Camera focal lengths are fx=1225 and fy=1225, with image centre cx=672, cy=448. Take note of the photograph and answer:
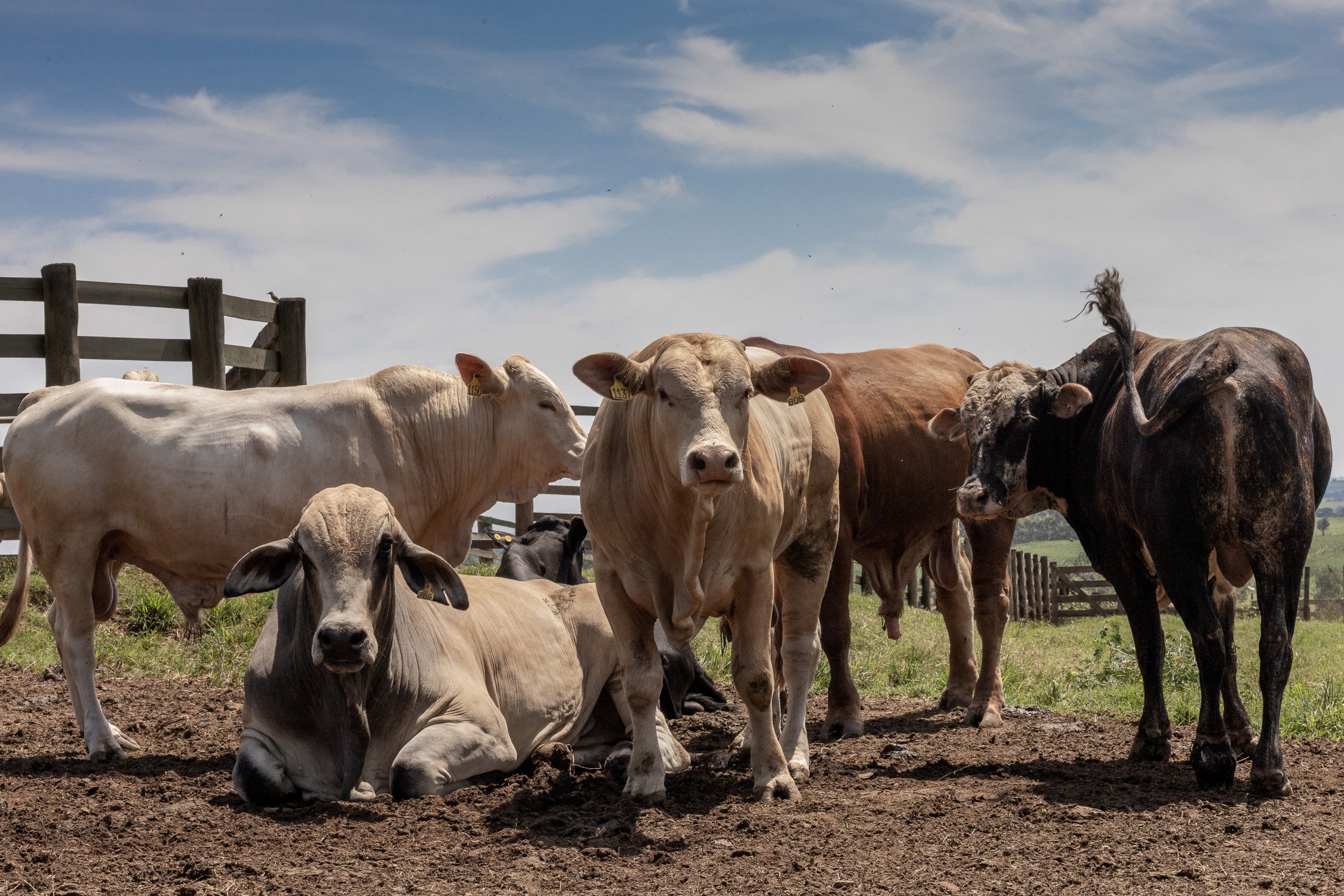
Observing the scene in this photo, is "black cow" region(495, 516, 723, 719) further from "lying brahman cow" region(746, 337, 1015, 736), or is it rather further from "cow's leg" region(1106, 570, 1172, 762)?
"cow's leg" region(1106, 570, 1172, 762)

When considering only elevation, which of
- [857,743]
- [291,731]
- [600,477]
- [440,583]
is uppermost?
[600,477]

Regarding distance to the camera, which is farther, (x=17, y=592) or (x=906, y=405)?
(x=906, y=405)

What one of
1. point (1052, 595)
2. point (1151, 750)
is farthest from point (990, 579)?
point (1052, 595)

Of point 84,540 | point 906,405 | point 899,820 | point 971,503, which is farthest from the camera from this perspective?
point 906,405

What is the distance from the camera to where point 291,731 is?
195 inches

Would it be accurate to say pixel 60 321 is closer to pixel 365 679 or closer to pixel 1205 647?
pixel 365 679

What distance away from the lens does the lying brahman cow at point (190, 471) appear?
618 centimetres

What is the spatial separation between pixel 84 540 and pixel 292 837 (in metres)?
2.66

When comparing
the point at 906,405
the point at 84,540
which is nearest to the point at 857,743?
the point at 906,405

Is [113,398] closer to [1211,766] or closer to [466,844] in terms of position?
[466,844]

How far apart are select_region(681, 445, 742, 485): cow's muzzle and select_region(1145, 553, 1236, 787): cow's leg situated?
76.2 inches

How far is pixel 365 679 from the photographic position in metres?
4.96

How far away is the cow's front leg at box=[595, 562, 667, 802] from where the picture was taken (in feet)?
16.1

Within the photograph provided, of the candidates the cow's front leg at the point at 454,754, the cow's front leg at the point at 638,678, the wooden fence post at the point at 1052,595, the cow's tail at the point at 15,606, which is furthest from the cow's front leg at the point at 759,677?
the wooden fence post at the point at 1052,595
